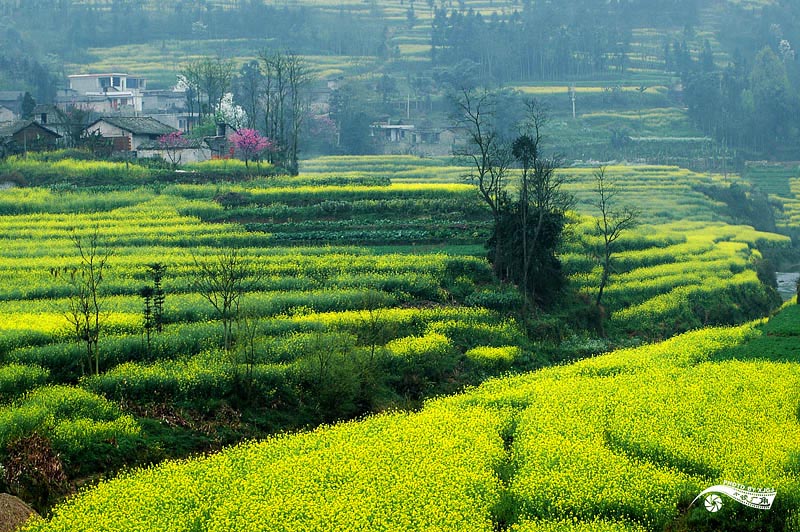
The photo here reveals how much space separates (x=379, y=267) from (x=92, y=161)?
89.5ft

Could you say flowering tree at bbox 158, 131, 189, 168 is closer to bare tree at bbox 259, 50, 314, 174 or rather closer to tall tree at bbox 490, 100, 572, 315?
bare tree at bbox 259, 50, 314, 174

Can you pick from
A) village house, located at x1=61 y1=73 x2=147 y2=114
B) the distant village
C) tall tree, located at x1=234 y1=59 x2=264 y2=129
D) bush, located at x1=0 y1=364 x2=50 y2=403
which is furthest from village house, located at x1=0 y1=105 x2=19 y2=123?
bush, located at x1=0 y1=364 x2=50 y2=403

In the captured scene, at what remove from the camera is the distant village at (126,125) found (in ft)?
219

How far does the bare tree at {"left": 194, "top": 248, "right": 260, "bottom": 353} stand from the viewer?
→ 3155cm

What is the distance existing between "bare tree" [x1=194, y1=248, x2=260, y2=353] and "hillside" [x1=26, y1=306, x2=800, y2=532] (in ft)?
22.5

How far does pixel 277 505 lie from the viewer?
20.5 m

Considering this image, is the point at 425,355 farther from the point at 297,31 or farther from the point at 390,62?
the point at 297,31

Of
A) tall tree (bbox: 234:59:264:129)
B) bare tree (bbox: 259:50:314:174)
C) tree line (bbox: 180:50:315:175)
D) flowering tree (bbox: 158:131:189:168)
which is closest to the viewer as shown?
flowering tree (bbox: 158:131:189:168)

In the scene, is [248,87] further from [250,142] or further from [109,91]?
[250,142]

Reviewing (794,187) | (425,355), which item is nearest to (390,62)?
(794,187)

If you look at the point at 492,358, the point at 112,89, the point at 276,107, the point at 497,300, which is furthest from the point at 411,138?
the point at 492,358

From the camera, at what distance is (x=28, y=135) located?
66500mm

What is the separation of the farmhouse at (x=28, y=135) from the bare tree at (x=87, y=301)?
21.3 meters

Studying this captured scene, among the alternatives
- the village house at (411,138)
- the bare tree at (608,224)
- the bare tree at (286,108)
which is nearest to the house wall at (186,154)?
the bare tree at (286,108)
